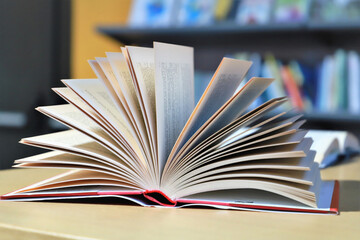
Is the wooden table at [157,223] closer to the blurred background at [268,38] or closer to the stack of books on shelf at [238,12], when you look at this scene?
the blurred background at [268,38]

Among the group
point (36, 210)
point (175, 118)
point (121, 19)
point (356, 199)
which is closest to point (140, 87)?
point (175, 118)

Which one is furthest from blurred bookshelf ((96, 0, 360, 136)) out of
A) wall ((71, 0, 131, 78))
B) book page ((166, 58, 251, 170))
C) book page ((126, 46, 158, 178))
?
book page ((126, 46, 158, 178))

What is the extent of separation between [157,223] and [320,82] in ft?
6.72

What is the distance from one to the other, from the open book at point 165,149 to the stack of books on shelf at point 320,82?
1.69 metres

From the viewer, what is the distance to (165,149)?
0.61 meters

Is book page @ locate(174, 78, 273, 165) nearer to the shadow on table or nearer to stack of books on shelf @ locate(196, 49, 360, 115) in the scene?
the shadow on table

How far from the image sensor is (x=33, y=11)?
1.13 meters

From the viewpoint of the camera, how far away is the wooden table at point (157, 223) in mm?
469

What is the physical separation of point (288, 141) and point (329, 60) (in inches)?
75.9

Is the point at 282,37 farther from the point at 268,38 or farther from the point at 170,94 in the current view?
the point at 170,94

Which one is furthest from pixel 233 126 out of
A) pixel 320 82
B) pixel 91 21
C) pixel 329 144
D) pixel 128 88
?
pixel 91 21

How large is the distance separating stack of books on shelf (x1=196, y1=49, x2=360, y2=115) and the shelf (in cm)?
14

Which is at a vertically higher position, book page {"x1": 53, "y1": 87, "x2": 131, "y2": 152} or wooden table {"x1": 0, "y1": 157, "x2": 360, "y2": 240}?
book page {"x1": 53, "y1": 87, "x2": 131, "y2": 152}

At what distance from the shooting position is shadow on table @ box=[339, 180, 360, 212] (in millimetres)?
613
